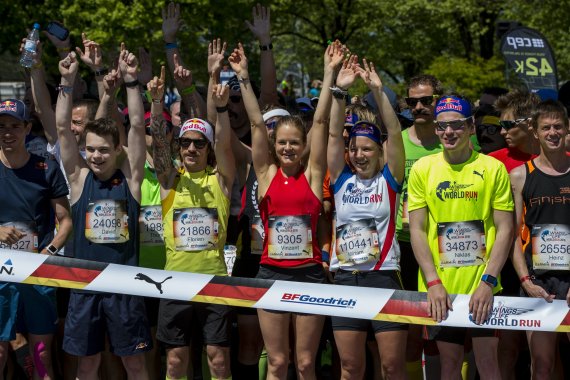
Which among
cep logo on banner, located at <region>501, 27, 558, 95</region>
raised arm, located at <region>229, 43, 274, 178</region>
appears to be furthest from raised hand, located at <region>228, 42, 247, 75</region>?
cep logo on banner, located at <region>501, 27, 558, 95</region>

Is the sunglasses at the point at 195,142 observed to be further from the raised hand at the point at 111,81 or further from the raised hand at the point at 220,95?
the raised hand at the point at 111,81

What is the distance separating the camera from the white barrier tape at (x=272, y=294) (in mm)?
5637

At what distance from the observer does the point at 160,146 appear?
6473 millimetres

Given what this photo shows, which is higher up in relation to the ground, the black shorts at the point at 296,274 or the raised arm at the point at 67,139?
the raised arm at the point at 67,139

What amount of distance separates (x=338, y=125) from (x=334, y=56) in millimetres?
556

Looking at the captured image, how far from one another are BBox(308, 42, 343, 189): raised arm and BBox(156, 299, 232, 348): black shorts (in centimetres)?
112

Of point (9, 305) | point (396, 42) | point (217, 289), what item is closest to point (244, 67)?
point (217, 289)

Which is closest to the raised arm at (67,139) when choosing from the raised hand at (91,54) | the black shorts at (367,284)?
the raised hand at (91,54)

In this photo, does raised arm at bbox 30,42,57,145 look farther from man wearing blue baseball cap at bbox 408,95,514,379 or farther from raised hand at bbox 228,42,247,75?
man wearing blue baseball cap at bbox 408,95,514,379

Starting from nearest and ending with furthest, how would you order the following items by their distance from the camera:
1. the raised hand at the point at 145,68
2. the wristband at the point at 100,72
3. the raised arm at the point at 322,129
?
1. the raised arm at the point at 322,129
2. the wristband at the point at 100,72
3. the raised hand at the point at 145,68

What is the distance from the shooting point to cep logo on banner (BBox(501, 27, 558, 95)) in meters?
14.5

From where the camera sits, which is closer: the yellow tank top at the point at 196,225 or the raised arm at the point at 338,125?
the raised arm at the point at 338,125

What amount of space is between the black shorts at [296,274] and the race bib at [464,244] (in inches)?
37.4

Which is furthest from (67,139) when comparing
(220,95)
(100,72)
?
(220,95)
